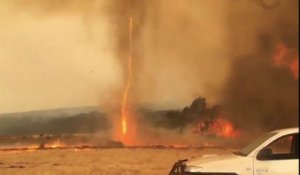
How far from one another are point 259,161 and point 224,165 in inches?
22.6

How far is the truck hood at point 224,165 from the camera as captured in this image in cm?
916

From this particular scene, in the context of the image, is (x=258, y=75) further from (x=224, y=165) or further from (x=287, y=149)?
(x=224, y=165)

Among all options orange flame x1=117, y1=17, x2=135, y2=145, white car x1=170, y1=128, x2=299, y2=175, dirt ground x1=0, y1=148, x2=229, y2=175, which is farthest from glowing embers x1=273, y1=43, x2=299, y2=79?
white car x1=170, y1=128, x2=299, y2=175

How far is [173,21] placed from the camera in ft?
56.1

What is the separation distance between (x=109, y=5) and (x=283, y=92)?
589 centimetres

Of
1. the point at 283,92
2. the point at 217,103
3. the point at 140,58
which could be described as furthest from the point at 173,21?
the point at 283,92

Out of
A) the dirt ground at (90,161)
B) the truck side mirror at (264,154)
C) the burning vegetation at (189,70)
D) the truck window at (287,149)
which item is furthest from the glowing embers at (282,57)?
the truck side mirror at (264,154)

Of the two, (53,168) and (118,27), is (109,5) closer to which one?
(118,27)

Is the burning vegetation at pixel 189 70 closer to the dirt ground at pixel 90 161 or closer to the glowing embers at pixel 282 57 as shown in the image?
the glowing embers at pixel 282 57

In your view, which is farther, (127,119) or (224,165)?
(127,119)

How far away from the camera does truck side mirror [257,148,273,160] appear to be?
9.05 meters

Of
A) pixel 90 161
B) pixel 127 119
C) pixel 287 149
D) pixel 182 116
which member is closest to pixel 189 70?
pixel 182 116

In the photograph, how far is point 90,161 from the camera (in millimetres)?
15266

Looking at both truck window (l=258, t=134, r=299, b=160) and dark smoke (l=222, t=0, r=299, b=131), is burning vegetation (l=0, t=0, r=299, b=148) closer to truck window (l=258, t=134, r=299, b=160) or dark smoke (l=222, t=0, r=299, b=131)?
dark smoke (l=222, t=0, r=299, b=131)
